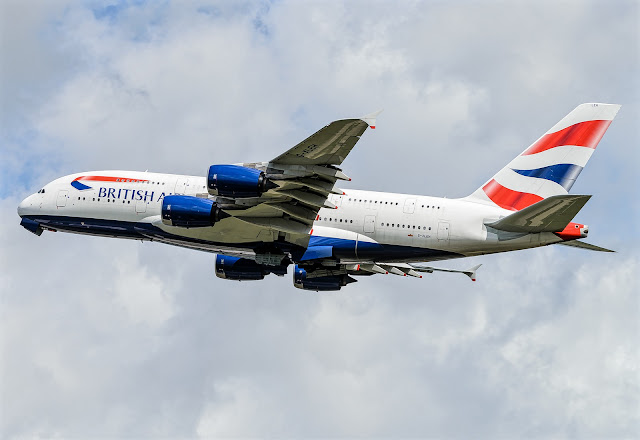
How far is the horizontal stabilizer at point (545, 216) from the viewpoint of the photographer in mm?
53781

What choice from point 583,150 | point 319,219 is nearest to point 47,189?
point 319,219

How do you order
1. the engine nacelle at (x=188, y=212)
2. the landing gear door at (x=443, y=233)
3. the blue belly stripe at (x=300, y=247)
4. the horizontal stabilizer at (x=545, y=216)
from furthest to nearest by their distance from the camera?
the blue belly stripe at (x=300, y=247) < the landing gear door at (x=443, y=233) < the engine nacelle at (x=188, y=212) < the horizontal stabilizer at (x=545, y=216)

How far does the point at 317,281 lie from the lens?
6669cm

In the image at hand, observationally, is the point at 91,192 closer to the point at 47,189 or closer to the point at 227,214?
the point at 47,189

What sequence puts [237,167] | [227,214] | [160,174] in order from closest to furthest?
[237,167] → [227,214] → [160,174]

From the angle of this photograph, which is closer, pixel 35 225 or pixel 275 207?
pixel 275 207

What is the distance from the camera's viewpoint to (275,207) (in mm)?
57812

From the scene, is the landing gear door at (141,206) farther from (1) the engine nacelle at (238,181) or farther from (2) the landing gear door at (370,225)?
(2) the landing gear door at (370,225)

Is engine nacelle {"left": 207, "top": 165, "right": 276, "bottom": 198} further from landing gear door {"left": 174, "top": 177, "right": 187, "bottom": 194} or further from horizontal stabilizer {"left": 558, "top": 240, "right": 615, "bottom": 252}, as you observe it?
horizontal stabilizer {"left": 558, "top": 240, "right": 615, "bottom": 252}

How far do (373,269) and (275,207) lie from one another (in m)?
9.53

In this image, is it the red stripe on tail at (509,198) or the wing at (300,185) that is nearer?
the wing at (300,185)

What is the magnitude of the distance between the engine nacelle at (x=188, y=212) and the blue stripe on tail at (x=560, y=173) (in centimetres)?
2001

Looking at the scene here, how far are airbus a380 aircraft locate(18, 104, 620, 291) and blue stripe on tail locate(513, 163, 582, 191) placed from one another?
63 mm

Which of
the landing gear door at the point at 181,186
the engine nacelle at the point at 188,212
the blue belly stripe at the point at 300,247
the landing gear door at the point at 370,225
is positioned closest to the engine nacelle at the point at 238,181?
the engine nacelle at the point at 188,212
